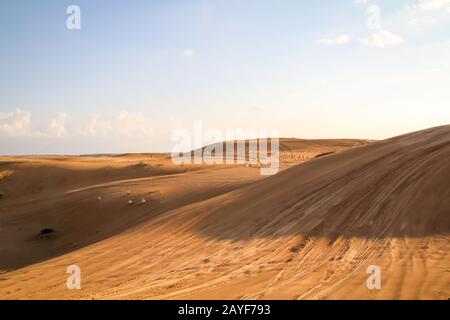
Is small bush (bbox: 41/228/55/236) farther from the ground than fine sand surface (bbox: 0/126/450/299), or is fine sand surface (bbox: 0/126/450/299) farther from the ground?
fine sand surface (bbox: 0/126/450/299)

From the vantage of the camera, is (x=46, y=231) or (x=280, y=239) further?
(x=46, y=231)

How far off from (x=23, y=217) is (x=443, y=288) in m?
15.2

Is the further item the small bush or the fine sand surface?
the small bush

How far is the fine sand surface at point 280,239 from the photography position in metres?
4.86

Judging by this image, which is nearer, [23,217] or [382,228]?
[382,228]

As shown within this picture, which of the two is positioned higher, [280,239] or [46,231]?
[280,239]

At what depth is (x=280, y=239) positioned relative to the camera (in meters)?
6.93

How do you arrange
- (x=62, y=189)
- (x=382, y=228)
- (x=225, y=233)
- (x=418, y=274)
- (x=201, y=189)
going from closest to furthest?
1. (x=418, y=274)
2. (x=382, y=228)
3. (x=225, y=233)
4. (x=201, y=189)
5. (x=62, y=189)

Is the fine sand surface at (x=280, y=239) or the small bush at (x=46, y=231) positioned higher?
the fine sand surface at (x=280, y=239)

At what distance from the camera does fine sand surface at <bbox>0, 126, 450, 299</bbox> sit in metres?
4.86

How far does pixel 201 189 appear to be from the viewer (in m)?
14.9

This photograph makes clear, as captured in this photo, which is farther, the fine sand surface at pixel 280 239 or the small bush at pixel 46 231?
the small bush at pixel 46 231
